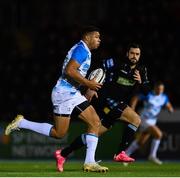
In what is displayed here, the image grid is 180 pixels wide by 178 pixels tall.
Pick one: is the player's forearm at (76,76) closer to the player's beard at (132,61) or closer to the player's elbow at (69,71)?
the player's elbow at (69,71)

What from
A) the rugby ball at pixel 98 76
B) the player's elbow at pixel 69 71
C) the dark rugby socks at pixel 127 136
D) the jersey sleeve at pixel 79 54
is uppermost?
the jersey sleeve at pixel 79 54

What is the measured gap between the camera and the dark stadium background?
21906mm

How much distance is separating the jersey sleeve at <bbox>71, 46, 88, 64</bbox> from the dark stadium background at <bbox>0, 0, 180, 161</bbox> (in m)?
10.2

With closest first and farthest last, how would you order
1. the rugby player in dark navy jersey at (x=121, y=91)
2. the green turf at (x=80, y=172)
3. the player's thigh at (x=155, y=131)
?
the green turf at (x=80, y=172)
the rugby player in dark navy jersey at (x=121, y=91)
the player's thigh at (x=155, y=131)

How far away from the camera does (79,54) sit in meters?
10.9

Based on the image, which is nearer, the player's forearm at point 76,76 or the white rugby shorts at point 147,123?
the player's forearm at point 76,76

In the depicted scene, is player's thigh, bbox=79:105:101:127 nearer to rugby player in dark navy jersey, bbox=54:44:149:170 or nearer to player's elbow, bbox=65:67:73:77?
player's elbow, bbox=65:67:73:77

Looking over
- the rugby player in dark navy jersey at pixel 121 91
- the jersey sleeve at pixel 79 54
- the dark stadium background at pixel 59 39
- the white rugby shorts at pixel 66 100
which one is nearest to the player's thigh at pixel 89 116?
the white rugby shorts at pixel 66 100

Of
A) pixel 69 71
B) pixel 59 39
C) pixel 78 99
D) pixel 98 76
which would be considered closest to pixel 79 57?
pixel 69 71

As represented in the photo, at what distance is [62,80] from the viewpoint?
11.1 meters

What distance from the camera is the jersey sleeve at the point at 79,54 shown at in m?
10.9

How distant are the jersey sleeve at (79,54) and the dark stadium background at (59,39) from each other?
33.3 ft

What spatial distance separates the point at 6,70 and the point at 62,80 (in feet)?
39.8

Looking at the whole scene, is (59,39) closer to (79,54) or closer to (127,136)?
(127,136)
